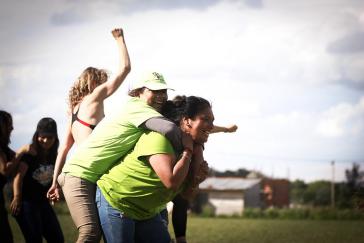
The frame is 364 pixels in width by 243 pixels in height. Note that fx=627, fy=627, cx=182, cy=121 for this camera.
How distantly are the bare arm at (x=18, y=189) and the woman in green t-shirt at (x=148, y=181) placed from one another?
10.0ft

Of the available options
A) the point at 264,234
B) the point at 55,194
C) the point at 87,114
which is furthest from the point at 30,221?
the point at 264,234

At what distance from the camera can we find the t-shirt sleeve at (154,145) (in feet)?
14.2

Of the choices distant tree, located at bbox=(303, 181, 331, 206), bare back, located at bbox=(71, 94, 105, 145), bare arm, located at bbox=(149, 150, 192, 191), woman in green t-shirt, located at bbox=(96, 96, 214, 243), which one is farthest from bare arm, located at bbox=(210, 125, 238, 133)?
distant tree, located at bbox=(303, 181, 331, 206)

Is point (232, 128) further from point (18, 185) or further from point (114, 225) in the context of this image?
point (18, 185)

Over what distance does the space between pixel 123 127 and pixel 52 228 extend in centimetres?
341

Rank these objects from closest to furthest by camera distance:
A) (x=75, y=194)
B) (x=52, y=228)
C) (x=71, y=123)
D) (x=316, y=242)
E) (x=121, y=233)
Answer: (x=121, y=233) < (x=75, y=194) < (x=71, y=123) < (x=52, y=228) < (x=316, y=242)

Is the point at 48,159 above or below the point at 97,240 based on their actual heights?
above

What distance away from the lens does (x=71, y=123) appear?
6.30 meters

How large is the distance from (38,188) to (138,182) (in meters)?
3.60

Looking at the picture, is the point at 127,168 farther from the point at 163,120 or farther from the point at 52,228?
the point at 52,228

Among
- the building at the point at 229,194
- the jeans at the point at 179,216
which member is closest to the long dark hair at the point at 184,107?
the jeans at the point at 179,216

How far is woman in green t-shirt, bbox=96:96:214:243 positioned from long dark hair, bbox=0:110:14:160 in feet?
9.83

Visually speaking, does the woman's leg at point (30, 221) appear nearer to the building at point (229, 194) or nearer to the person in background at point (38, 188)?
the person in background at point (38, 188)

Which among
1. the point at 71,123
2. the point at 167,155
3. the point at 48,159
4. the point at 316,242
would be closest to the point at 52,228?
the point at 48,159
